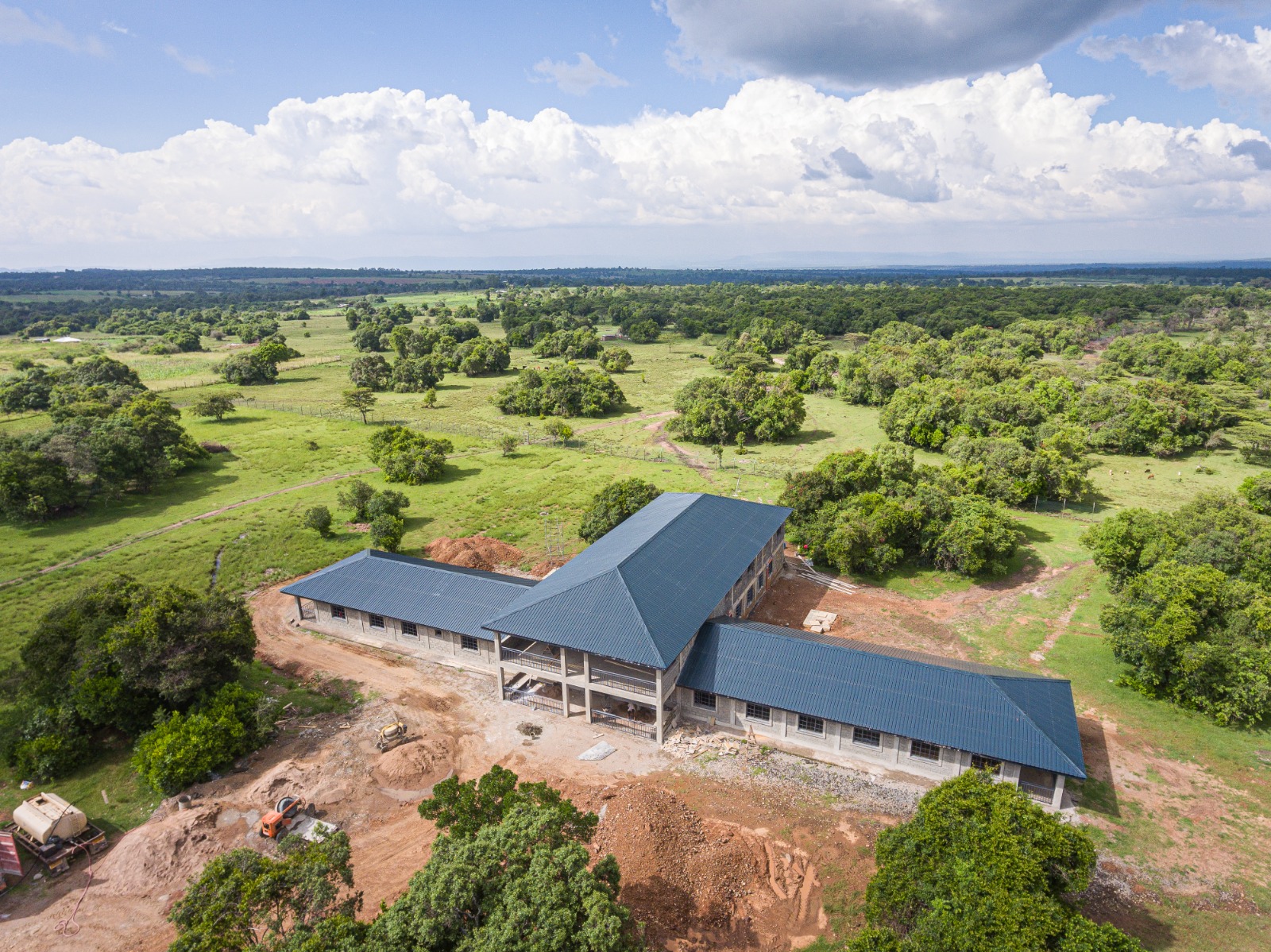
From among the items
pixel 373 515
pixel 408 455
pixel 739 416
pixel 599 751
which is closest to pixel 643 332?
pixel 739 416

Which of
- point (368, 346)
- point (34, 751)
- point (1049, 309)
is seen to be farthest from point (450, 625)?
point (1049, 309)

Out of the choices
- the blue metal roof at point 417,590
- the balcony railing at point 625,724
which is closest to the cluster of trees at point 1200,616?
the balcony railing at point 625,724

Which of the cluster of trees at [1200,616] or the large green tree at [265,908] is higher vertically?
the large green tree at [265,908]

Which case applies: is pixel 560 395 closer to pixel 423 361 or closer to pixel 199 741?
pixel 423 361

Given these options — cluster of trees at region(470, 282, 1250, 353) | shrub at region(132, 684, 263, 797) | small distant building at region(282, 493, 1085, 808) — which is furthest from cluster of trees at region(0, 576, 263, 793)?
cluster of trees at region(470, 282, 1250, 353)

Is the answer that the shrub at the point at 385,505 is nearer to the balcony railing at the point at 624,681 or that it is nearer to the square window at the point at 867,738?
the balcony railing at the point at 624,681

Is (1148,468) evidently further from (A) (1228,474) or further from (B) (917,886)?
(B) (917,886)
